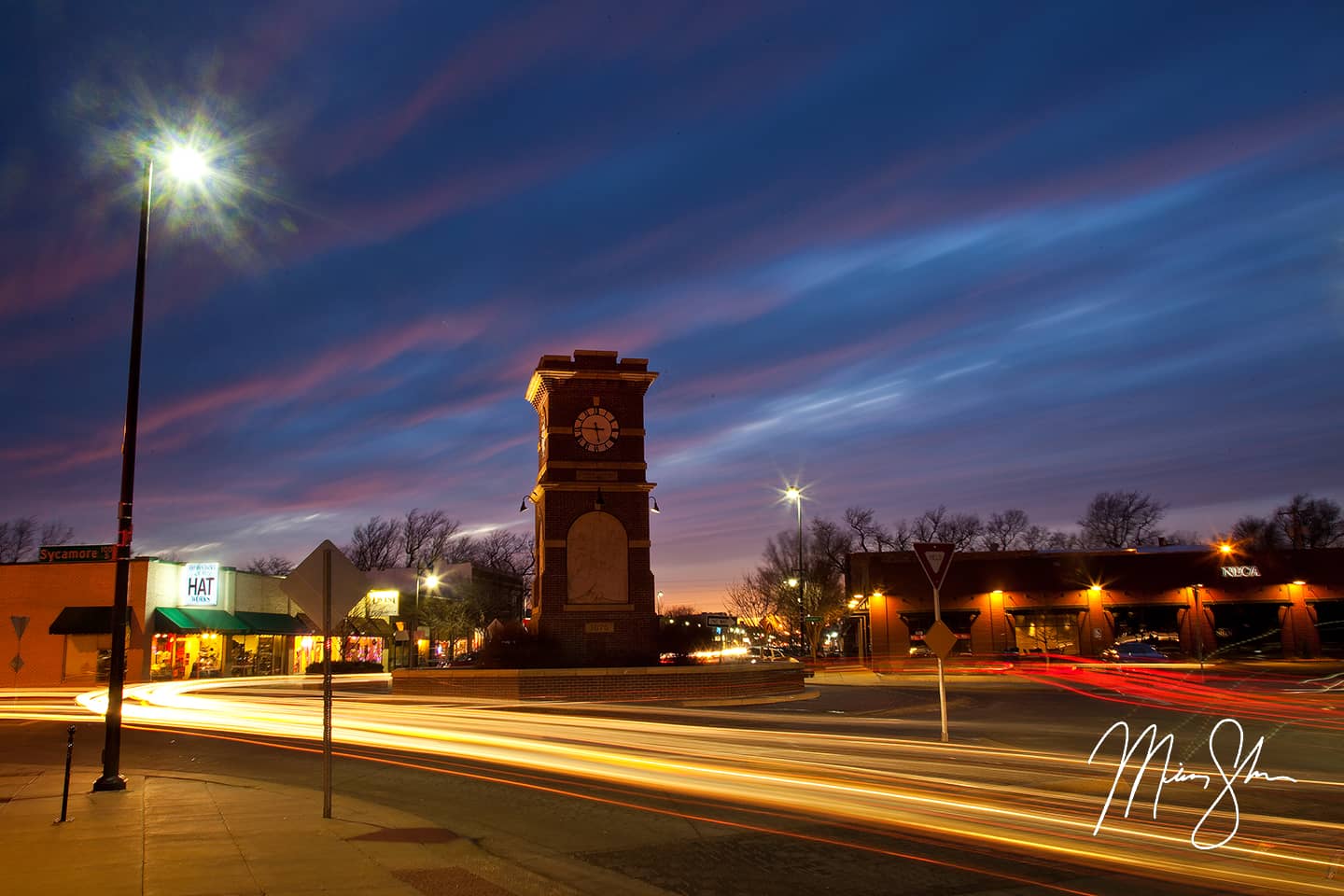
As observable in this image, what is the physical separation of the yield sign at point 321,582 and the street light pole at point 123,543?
390 cm

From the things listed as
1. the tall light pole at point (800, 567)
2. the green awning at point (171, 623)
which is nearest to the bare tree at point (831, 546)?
the tall light pole at point (800, 567)

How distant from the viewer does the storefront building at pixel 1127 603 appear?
5272cm

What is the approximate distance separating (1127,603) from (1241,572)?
6108 millimetres

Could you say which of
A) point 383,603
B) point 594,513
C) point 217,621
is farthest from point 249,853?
point 383,603

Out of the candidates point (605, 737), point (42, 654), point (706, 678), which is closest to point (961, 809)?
point (605, 737)

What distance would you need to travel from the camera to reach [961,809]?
34.2 feet

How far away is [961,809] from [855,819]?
1.20 metres

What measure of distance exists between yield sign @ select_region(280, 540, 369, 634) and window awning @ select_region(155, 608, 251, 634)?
41657 millimetres

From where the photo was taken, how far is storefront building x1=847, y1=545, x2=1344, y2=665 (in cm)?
5272

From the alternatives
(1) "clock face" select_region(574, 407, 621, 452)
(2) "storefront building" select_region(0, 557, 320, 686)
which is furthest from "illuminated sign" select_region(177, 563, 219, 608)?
(1) "clock face" select_region(574, 407, 621, 452)

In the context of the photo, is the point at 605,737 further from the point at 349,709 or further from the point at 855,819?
the point at 349,709

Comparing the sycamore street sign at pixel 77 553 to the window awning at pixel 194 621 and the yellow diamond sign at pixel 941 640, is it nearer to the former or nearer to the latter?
the window awning at pixel 194 621

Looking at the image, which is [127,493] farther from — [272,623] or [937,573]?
[272,623]

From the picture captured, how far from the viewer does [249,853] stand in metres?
8.72
